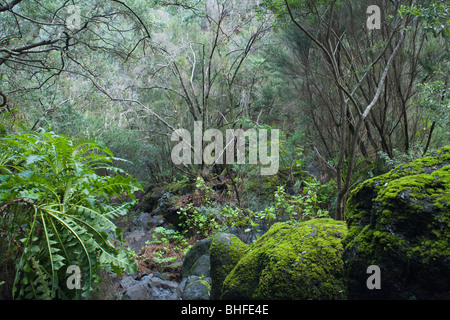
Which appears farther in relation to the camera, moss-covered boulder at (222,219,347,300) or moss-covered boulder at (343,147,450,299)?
moss-covered boulder at (222,219,347,300)

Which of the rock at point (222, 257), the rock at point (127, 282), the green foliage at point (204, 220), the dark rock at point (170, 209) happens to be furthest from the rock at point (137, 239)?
the rock at point (222, 257)

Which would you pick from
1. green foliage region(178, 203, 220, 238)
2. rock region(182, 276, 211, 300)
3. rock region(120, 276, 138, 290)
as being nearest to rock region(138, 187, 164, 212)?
green foliage region(178, 203, 220, 238)

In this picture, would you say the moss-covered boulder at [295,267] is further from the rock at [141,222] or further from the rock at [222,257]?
the rock at [141,222]

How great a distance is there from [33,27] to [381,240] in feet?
26.3

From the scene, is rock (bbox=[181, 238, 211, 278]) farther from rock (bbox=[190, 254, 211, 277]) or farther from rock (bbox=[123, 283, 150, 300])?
rock (bbox=[123, 283, 150, 300])

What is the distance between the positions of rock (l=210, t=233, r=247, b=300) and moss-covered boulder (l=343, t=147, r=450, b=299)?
1.21m

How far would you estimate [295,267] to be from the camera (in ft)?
6.53

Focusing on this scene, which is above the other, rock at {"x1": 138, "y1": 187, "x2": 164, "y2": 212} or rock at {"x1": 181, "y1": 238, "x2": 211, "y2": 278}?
rock at {"x1": 138, "y1": 187, "x2": 164, "y2": 212}

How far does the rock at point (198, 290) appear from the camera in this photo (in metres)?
3.07

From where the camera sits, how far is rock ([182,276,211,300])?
3.07m

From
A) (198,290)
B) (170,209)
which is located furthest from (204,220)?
(198,290)

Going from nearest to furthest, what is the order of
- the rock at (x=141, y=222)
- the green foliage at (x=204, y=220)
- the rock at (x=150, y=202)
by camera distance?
the green foliage at (x=204, y=220)
the rock at (x=141, y=222)
the rock at (x=150, y=202)

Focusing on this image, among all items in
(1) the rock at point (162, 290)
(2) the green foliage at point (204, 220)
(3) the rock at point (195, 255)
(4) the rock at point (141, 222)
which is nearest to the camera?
(1) the rock at point (162, 290)

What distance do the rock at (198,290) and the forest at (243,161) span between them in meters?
0.02
